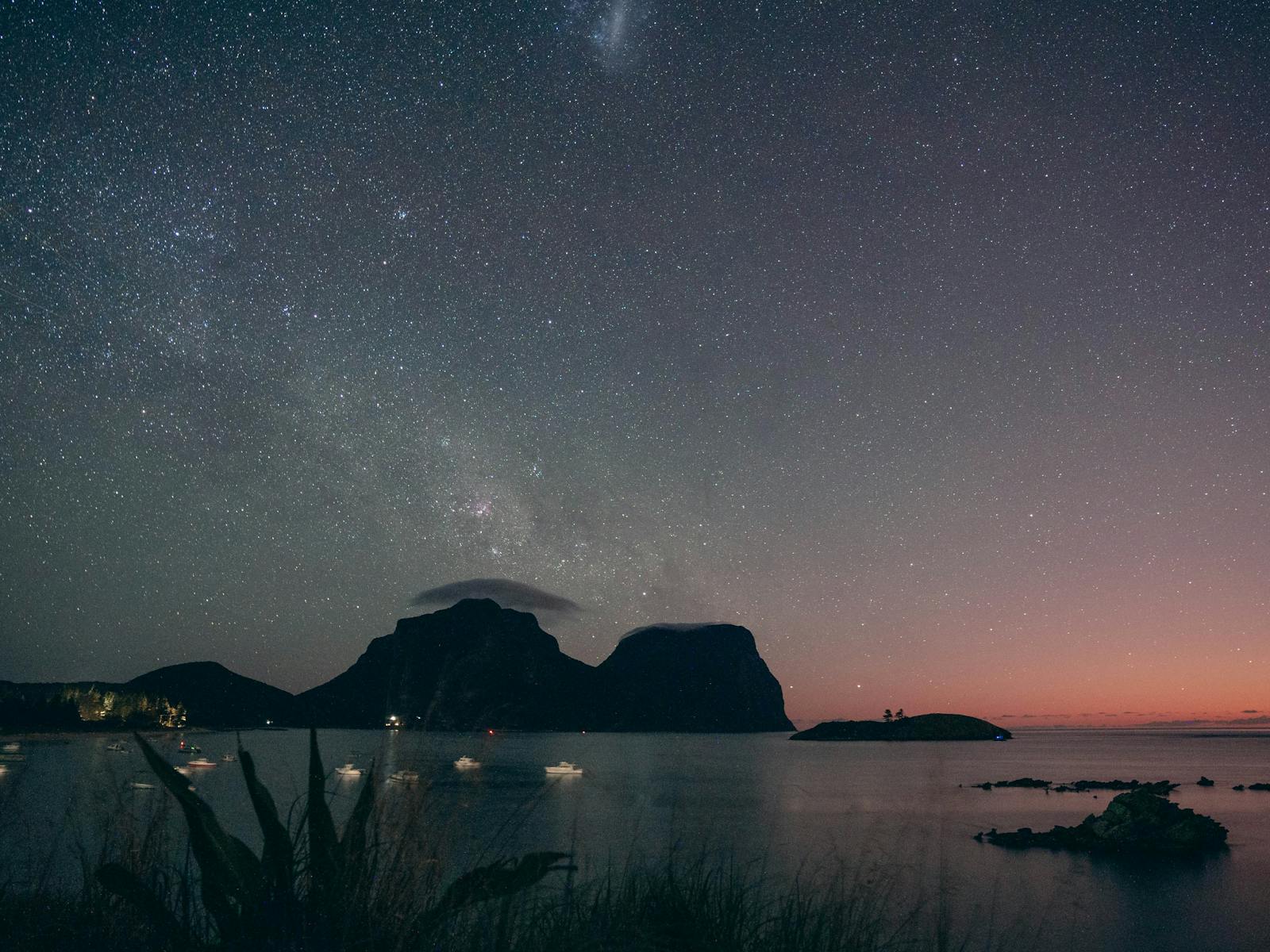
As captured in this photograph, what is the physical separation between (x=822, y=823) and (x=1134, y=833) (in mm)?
18281

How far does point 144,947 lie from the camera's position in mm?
4598

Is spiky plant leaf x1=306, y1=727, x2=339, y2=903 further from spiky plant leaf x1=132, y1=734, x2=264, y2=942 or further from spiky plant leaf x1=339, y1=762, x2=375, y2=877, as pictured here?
spiky plant leaf x1=132, y1=734, x2=264, y2=942

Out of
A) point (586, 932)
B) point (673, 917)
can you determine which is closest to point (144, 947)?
point (586, 932)

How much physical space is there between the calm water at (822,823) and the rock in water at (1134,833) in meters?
1.20

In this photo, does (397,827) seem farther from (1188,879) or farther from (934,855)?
(1188,879)

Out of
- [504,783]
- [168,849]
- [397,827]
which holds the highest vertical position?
[397,827]

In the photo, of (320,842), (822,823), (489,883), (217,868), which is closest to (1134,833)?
(822,823)

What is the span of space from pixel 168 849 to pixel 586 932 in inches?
123

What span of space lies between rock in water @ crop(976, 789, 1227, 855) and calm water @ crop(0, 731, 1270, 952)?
47.1 inches

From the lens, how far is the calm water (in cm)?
616

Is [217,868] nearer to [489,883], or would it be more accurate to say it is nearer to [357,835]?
[357,835]

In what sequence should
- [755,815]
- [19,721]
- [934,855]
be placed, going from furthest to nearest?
[19,721]
[755,815]
[934,855]

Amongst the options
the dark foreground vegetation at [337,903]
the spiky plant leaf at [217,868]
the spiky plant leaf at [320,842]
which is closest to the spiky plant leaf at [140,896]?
the dark foreground vegetation at [337,903]

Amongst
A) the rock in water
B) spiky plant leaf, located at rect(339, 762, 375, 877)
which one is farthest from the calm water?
the rock in water
